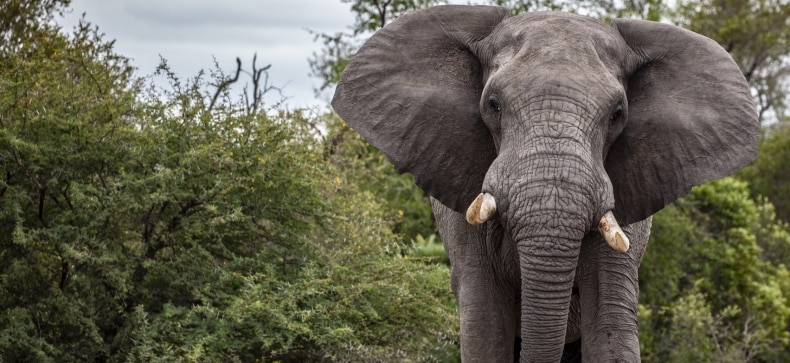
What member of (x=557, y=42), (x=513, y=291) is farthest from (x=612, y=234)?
(x=513, y=291)

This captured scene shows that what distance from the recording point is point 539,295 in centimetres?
493

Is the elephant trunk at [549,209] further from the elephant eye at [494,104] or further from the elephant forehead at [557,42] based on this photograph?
the elephant forehead at [557,42]

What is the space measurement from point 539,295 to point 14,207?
4538 mm

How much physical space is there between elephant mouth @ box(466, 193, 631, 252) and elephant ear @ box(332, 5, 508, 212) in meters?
0.58

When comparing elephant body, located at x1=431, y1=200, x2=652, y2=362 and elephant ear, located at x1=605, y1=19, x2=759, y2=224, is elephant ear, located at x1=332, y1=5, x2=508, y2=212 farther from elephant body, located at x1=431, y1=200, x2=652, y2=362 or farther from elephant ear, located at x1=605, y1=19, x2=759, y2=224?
elephant ear, located at x1=605, y1=19, x2=759, y2=224

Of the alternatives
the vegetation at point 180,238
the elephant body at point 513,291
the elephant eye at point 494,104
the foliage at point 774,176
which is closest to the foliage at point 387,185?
the vegetation at point 180,238

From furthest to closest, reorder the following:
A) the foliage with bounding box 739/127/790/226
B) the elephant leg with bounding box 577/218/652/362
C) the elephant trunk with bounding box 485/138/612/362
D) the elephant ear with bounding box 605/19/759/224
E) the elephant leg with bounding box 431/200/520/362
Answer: the foliage with bounding box 739/127/790/226 → the elephant leg with bounding box 431/200/520/362 → the elephant leg with bounding box 577/218/652/362 → the elephant ear with bounding box 605/19/759/224 → the elephant trunk with bounding box 485/138/612/362

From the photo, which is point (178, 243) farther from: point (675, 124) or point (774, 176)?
point (774, 176)

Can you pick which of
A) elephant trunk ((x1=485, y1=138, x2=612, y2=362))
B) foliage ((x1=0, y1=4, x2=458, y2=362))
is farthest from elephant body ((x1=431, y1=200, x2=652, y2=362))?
foliage ((x1=0, y1=4, x2=458, y2=362))

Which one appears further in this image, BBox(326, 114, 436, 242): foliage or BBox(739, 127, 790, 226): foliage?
BBox(739, 127, 790, 226): foliage

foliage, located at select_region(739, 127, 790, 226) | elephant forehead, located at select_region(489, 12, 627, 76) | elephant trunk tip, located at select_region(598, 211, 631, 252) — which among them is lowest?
foliage, located at select_region(739, 127, 790, 226)

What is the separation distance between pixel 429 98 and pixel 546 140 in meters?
0.85

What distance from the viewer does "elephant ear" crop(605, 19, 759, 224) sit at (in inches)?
209

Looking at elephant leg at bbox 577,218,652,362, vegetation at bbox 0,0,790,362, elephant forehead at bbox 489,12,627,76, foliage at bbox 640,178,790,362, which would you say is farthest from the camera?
foliage at bbox 640,178,790,362
